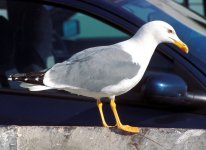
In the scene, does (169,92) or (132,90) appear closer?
(169,92)

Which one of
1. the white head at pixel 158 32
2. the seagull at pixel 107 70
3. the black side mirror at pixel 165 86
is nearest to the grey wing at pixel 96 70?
the seagull at pixel 107 70

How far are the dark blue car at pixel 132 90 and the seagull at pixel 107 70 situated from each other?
267 millimetres

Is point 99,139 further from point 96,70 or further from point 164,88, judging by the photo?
point 164,88

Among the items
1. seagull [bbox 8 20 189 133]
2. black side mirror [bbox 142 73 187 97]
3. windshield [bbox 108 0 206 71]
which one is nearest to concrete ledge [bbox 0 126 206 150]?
seagull [bbox 8 20 189 133]

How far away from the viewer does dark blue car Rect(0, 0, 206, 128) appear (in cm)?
350

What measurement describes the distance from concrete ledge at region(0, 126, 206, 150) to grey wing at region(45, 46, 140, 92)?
0.23 metres

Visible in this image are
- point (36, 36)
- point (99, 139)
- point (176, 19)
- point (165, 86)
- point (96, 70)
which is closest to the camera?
point (99, 139)

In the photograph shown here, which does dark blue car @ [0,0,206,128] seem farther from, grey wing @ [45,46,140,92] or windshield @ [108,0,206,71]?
grey wing @ [45,46,140,92]

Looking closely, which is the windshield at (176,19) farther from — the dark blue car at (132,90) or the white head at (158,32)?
the white head at (158,32)

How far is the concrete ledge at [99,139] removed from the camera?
9.68ft

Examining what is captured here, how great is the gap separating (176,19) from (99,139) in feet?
3.72

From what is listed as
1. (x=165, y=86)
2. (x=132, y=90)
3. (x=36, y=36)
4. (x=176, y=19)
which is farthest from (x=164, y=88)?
(x=36, y=36)

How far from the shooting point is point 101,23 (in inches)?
150

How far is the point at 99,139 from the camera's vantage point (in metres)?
2.96
